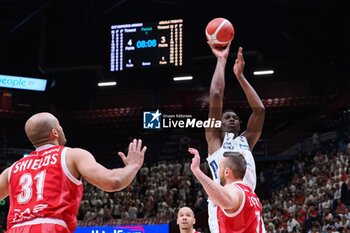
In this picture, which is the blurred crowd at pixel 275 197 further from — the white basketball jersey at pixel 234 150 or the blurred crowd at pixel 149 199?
the white basketball jersey at pixel 234 150

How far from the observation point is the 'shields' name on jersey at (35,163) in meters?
4.25

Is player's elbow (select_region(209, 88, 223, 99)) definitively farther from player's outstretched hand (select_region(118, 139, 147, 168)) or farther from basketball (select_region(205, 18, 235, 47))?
player's outstretched hand (select_region(118, 139, 147, 168))

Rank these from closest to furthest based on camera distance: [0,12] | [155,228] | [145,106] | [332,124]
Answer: [155,228]
[332,124]
[0,12]
[145,106]

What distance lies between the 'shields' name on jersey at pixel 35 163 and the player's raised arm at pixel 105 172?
142 millimetres

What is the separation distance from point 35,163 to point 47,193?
10.1 inches

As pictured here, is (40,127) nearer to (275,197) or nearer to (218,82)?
(218,82)

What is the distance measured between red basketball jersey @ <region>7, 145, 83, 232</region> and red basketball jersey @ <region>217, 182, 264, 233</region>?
1457 millimetres

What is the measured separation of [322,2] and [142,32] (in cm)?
879

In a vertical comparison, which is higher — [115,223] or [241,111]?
[241,111]

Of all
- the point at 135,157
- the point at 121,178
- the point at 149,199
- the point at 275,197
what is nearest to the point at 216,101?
the point at 135,157

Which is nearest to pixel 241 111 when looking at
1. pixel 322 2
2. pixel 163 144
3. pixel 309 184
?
pixel 163 144

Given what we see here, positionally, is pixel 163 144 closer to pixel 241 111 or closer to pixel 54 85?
pixel 241 111

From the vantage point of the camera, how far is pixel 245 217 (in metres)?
5.15

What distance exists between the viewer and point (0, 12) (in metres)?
26.6
